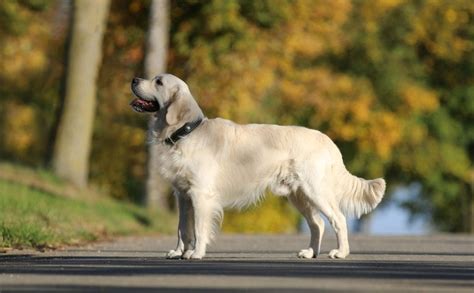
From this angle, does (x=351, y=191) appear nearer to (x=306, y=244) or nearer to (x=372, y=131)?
(x=306, y=244)

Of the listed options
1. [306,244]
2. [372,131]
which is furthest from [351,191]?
[372,131]

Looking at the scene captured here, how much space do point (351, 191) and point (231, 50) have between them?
2095 centimetres

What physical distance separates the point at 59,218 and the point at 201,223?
19.7 ft

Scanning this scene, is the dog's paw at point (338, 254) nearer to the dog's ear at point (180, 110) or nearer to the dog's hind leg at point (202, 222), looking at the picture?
the dog's hind leg at point (202, 222)

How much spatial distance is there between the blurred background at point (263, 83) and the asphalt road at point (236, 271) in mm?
12112

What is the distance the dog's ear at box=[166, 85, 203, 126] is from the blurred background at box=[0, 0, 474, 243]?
12.7 meters

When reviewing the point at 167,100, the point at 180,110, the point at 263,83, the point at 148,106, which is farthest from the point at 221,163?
the point at 263,83

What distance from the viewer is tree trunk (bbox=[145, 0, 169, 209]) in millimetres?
29828

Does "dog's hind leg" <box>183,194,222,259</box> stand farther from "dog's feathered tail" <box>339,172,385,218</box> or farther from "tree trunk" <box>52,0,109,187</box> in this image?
"tree trunk" <box>52,0,109,187</box>

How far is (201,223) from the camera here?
14039 millimetres

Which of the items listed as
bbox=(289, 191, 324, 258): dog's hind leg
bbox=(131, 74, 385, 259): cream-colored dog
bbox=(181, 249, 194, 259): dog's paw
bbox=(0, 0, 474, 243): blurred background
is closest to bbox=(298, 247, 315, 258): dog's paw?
bbox=(131, 74, 385, 259): cream-colored dog

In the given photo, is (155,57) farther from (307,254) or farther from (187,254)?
(187,254)

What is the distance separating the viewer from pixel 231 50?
3578cm

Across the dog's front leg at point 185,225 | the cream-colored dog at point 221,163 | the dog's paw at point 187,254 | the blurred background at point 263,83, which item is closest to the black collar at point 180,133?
the cream-colored dog at point 221,163
